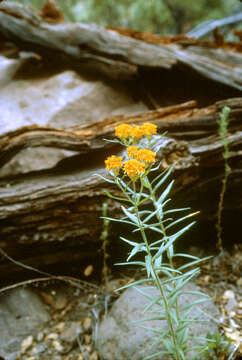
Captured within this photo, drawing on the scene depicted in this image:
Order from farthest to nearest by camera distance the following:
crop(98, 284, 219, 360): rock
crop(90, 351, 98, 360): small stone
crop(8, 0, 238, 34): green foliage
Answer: crop(8, 0, 238, 34): green foliage → crop(90, 351, 98, 360): small stone → crop(98, 284, 219, 360): rock

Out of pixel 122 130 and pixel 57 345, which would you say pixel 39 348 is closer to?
pixel 57 345

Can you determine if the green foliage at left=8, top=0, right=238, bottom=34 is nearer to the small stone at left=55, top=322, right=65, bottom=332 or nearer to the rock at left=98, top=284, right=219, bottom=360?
the rock at left=98, top=284, right=219, bottom=360

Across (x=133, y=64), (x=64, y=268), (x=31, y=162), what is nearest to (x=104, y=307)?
(x=64, y=268)

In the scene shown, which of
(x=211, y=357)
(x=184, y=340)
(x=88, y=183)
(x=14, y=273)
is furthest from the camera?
(x=14, y=273)

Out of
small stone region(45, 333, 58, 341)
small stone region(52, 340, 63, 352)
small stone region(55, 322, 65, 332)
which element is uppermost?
small stone region(55, 322, 65, 332)

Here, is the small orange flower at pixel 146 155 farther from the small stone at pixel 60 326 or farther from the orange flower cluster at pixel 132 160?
the small stone at pixel 60 326

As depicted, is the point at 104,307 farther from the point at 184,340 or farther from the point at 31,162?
the point at 31,162

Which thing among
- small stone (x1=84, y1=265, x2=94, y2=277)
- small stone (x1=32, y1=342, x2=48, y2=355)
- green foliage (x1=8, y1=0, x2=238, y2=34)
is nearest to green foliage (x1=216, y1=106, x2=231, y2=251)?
small stone (x1=84, y1=265, x2=94, y2=277)
